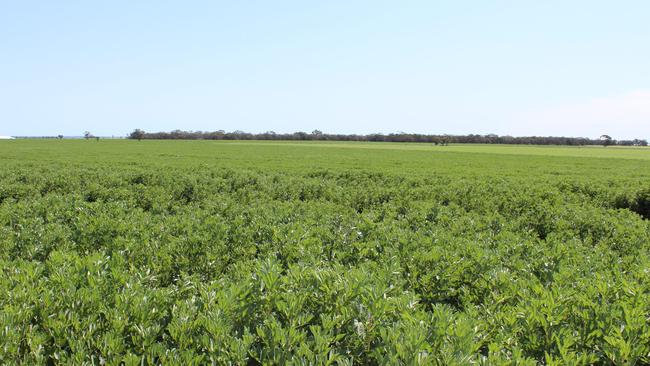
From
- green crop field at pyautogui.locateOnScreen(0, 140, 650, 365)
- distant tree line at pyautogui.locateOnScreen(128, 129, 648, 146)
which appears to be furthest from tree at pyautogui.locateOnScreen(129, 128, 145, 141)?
green crop field at pyautogui.locateOnScreen(0, 140, 650, 365)

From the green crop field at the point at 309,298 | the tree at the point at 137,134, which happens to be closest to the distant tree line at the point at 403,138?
the tree at the point at 137,134

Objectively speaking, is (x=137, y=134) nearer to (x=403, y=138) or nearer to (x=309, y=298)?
(x=403, y=138)

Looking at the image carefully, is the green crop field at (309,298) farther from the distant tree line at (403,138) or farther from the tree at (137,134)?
the tree at (137,134)

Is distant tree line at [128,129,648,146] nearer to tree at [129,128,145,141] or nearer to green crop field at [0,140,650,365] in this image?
tree at [129,128,145,141]

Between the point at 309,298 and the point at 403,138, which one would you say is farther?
the point at 403,138

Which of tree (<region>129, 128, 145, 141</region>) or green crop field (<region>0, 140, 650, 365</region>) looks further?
tree (<region>129, 128, 145, 141</region>)

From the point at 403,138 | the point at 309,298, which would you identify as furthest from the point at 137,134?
the point at 309,298

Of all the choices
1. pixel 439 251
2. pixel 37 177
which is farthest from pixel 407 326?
pixel 37 177

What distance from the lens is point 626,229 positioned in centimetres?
712

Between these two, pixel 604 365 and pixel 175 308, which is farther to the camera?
pixel 175 308

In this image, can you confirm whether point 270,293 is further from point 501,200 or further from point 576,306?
point 501,200

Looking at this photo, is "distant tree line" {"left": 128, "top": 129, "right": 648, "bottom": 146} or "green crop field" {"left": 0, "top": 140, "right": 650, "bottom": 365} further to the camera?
"distant tree line" {"left": 128, "top": 129, "right": 648, "bottom": 146}

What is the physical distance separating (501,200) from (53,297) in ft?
38.4

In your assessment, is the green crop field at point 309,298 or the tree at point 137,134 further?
the tree at point 137,134
